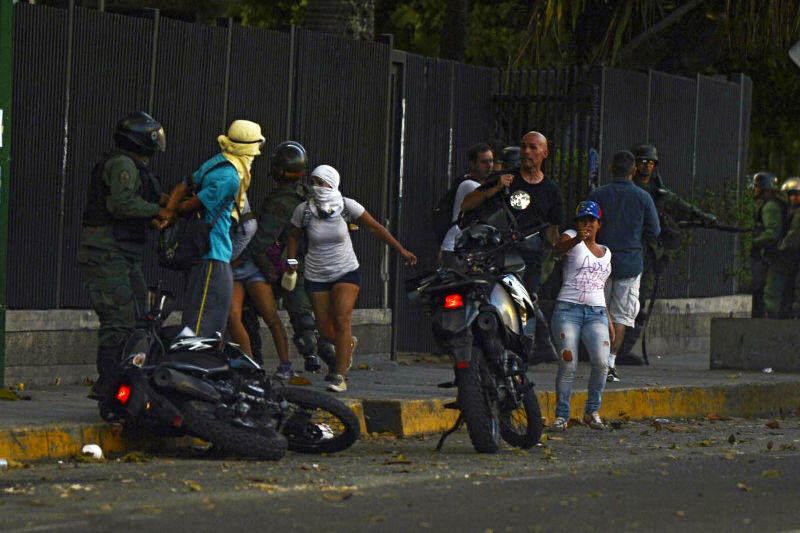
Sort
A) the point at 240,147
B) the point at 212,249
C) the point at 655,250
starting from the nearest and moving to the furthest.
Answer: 1. the point at 212,249
2. the point at 240,147
3. the point at 655,250

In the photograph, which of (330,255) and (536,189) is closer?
(330,255)

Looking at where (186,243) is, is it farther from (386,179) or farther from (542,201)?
(386,179)

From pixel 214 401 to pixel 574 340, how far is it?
2785 millimetres

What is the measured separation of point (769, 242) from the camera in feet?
63.4

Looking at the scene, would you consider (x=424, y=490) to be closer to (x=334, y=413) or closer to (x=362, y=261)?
(x=334, y=413)

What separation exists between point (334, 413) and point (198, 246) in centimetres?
145

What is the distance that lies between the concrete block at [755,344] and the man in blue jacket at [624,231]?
5.12ft

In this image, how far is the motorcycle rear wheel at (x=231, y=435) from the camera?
9.14m

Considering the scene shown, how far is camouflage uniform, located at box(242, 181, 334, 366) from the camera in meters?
12.3

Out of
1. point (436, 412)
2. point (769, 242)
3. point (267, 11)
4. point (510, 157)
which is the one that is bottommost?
point (436, 412)

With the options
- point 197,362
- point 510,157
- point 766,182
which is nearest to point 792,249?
point 766,182

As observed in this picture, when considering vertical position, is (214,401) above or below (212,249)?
below

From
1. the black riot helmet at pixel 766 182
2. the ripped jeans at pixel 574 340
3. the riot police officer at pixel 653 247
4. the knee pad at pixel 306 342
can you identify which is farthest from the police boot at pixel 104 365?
the black riot helmet at pixel 766 182

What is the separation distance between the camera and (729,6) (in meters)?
18.2
